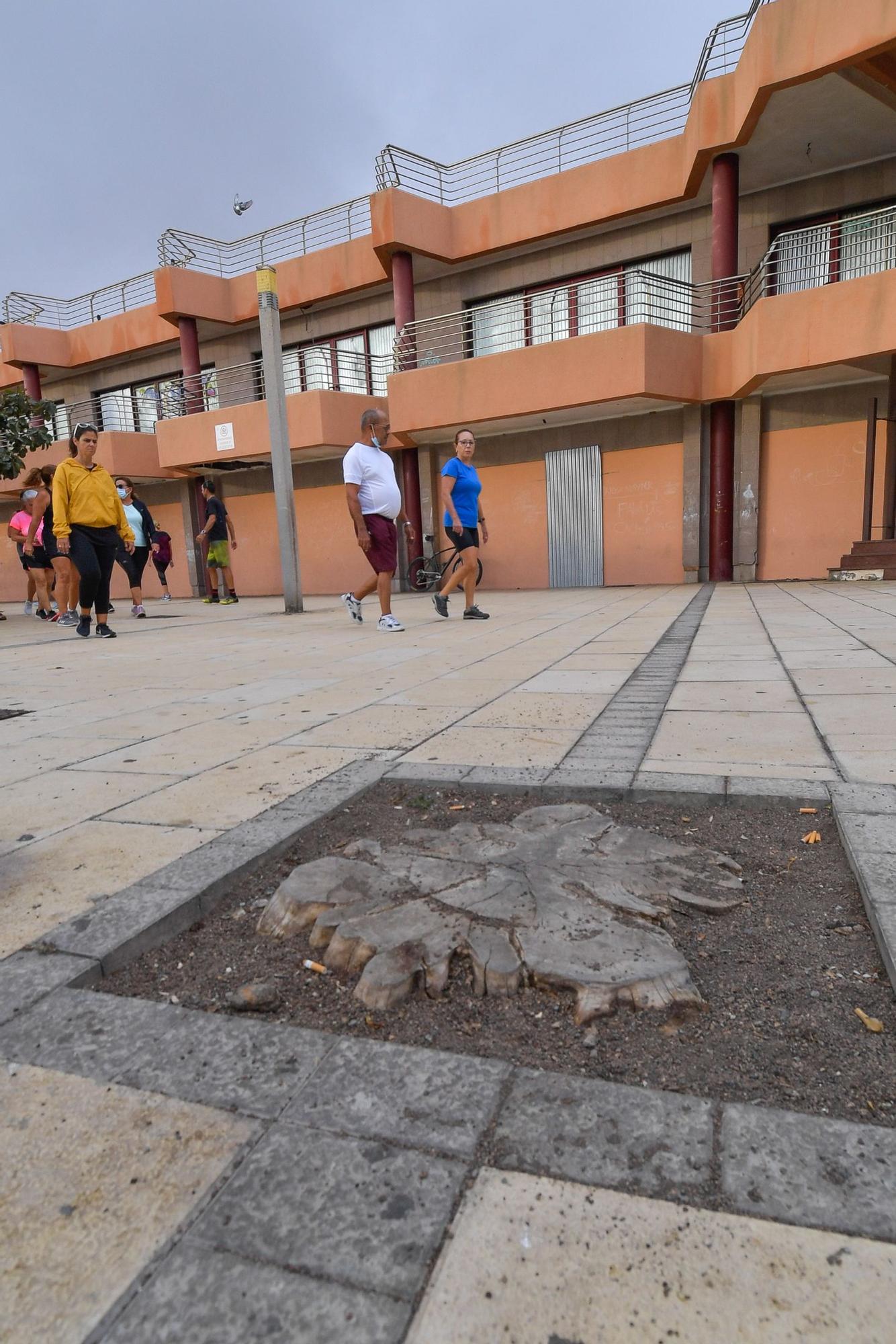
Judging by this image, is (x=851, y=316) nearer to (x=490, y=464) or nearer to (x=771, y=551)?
(x=771, y=551)

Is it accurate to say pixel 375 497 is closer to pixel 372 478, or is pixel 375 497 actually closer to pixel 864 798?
pixel 372 478

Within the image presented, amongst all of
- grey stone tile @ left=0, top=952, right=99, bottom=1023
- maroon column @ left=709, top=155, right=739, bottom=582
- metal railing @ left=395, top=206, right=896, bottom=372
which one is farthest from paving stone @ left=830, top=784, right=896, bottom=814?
maroon column @ left=709, top=155, right=739, bottom=582

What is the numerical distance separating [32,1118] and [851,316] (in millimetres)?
12227

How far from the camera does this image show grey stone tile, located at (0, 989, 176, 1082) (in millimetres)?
1166

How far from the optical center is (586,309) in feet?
46.5

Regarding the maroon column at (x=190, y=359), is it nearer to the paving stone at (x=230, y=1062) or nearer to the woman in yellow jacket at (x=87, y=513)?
the woman in yellow jacket at (x=87, y=513)

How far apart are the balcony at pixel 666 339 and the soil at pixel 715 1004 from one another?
10.4 meters

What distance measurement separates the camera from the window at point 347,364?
54.5 feet

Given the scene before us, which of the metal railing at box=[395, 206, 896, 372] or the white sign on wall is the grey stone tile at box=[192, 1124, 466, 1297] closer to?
the metal railing at box=[395, 206, 896, 372]

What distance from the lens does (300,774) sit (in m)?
2.61

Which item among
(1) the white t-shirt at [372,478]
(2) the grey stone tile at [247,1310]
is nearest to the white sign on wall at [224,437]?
(1) the white t-shirt at [372,478]

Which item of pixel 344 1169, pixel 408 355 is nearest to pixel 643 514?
pixel 408 355

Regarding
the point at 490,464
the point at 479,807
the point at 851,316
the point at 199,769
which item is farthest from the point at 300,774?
the point at 490,464

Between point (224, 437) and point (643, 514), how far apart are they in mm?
8940
